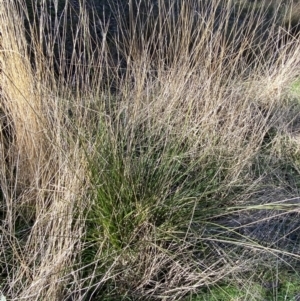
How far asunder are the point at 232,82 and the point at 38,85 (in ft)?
3.64

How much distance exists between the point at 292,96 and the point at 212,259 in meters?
1.85

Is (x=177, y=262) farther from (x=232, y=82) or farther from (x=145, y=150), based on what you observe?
(x=232, y=82)

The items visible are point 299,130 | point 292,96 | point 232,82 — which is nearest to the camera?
point 232,82

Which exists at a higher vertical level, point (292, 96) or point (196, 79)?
point (196, 79)

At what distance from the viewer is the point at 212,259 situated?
5.76 ft

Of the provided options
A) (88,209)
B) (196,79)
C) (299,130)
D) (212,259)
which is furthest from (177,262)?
(299,130)

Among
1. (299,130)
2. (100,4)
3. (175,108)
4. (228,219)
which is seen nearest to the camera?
(228,219)

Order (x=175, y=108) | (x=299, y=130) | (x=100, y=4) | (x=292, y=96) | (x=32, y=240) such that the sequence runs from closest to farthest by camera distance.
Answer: (x=32, y=240) → (x=175, y=108) → (x=299, y=130) → (x=292, y=96) → (x=100, y=4)

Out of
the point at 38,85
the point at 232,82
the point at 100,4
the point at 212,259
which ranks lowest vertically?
the point at 100,4

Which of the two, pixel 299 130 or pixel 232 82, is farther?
pixel 299 130

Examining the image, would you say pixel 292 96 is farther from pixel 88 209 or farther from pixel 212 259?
pixel 88 209

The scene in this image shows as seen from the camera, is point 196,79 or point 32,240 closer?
point 32,240

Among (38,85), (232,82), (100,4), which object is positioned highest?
(38,85)

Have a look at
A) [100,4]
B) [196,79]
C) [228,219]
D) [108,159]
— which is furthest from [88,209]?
[100,4]
